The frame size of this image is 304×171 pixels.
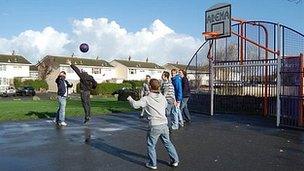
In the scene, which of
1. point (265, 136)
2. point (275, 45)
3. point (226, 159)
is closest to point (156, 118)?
point (226, 159)

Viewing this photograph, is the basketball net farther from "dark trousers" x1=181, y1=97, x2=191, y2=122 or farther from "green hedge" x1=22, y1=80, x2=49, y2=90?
"green hedge" x1=22, y1=80, x2=49, y2=90

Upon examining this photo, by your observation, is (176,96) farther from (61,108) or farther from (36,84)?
(36,84)

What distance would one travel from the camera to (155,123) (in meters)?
7.44

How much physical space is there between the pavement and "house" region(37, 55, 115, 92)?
211 feet

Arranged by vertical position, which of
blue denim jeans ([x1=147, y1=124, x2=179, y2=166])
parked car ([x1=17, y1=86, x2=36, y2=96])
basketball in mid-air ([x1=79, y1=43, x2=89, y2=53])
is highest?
basketball in mid-air ([x1=79, y1=43, x2=89, y2=53])

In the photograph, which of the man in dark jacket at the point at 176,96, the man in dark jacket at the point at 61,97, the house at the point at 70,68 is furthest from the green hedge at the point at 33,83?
the man in dark jacket at the point at 176,96

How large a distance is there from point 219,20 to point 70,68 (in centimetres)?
6451

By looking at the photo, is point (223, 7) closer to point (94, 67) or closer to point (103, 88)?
point (103, 88)

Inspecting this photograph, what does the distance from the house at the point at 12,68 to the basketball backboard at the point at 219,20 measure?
62.8 m

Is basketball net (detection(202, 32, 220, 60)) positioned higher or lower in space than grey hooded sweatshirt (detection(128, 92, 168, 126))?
higher

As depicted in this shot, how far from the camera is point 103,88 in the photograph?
206 ft

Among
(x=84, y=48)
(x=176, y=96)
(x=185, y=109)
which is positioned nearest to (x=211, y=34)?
(x=185, y=109)

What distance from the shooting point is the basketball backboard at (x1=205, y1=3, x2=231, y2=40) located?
58.9 feet

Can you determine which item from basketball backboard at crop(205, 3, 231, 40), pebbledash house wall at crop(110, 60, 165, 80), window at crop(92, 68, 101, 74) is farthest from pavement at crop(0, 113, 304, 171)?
pebbledash house wall at crop(110, 60, 165, 80)
